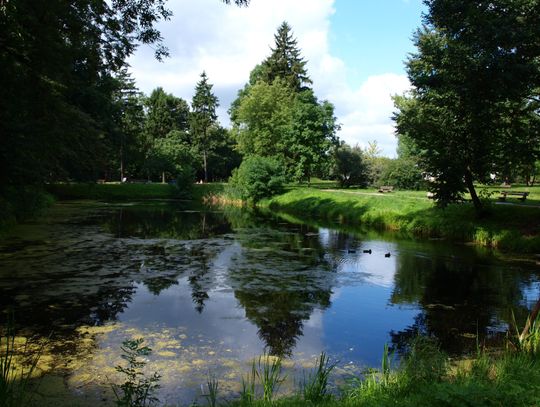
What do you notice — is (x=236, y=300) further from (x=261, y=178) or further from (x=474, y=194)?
(x=261, y=178)

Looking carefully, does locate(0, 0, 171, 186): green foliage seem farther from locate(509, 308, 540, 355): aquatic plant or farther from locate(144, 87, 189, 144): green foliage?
locate(144, 87, 189, 144): green foliage

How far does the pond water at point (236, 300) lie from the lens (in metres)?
8.58

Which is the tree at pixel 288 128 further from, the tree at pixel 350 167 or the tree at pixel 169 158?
the tree at pixel 169 158

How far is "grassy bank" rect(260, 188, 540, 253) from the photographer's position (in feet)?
72.7

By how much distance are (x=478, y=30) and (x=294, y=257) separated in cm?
1147

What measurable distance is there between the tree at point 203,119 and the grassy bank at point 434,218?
34928mm

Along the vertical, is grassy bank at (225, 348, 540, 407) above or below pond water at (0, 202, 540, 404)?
above

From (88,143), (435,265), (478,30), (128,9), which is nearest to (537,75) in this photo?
(478,30)

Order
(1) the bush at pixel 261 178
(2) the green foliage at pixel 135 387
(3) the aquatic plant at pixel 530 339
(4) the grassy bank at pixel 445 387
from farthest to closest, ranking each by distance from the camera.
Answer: (1) the bush at pixel 261 178 → (3) the aquatic plant at pixel 530 339 → (2) the green foliage at pixel 135 387 → (4) the grassy bank at pixel 445 387

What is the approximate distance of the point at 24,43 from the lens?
8.77 m

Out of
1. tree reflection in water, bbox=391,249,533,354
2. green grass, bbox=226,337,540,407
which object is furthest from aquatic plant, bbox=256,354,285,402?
tree reflection in water, bbox=391,249,533,354

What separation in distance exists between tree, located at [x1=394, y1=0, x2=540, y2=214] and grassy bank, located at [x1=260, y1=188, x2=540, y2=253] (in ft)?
5.03

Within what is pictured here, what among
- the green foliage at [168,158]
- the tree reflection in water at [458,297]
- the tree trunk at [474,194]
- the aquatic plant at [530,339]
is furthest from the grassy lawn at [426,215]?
the green foliage at [168,158]

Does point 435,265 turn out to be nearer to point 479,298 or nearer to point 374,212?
point 479,298
